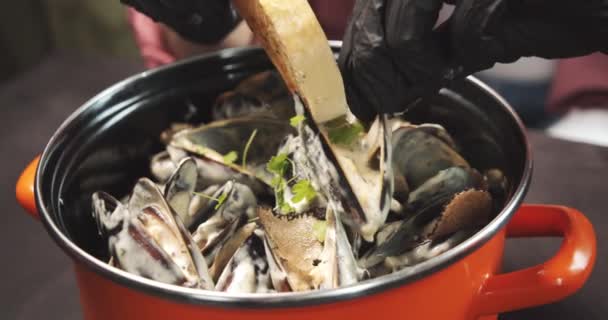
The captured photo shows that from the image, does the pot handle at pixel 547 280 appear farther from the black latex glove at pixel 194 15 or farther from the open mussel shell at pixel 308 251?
the black latex glove at pixel 194 15

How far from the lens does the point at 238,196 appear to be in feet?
2.14

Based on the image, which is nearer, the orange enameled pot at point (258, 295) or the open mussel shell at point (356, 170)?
the orange enameled pot at point (258, 295)

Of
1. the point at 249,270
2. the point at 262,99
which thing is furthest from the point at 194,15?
the point at 249,270

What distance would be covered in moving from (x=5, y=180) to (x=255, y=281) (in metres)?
0.57

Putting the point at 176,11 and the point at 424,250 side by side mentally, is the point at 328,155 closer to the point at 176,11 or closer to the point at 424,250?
the point at 424,250

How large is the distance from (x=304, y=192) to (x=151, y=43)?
728 mm

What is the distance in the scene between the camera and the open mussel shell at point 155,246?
1.71 ft

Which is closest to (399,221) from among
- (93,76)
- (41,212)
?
(41,212)

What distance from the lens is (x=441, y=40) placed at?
0.54 metres

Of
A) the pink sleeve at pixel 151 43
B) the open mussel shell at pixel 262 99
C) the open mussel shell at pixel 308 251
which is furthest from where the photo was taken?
the pink sleeve at pixel 151 43

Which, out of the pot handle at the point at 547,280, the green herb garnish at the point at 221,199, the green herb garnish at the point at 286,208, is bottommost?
the pot handle at the point at 547,280

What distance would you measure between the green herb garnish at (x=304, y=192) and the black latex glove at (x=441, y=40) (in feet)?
0.26

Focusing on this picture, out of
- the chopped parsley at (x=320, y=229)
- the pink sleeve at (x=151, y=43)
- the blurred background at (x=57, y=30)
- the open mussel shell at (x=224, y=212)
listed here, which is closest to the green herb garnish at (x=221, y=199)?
the open mussel shell at (x=224, y=212)

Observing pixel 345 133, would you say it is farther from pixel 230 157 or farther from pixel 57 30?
pixel 57 30
